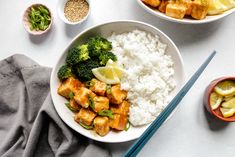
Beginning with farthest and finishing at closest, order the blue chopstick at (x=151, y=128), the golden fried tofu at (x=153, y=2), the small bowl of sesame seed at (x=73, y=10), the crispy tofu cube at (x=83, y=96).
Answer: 1. the small bowl of sesame seed at (x=73, y=10)
2. the golden fried tofu at (x=153, y=2)
3. the crispy tofu cube at (x=83, y=96)
4. the blue chopstick at (x=151, y=128)

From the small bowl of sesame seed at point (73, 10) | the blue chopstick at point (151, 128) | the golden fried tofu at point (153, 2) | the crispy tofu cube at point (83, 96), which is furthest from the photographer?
the small bowl of sesame seed at point (73, 10)

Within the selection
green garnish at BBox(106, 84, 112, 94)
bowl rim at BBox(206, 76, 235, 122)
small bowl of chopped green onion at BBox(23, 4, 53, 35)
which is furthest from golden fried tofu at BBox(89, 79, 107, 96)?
bowl rim at BBox(206, 76, 235, 122)

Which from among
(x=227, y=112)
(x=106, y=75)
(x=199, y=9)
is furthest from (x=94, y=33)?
(x=227, y=112)

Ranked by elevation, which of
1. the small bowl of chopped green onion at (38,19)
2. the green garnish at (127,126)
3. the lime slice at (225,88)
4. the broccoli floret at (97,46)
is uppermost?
the small bowl of chopped green onion at (38,19)

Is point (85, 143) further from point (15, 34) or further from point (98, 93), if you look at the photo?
point (15, 34)

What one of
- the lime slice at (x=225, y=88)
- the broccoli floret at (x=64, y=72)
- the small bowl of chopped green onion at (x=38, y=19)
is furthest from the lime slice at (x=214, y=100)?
the small bowl of chopped green onion at (x=38, y=19)

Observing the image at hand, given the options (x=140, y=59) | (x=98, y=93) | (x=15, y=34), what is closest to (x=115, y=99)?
(x=98, y=93)

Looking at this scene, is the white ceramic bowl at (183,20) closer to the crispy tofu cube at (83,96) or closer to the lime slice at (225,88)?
the lime slice at (225,88)

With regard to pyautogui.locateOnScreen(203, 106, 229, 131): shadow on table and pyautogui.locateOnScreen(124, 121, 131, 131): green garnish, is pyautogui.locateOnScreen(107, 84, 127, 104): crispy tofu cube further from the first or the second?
pyautogui.locateOnScreen(203, 106, 229, 131): shadow on table
